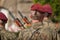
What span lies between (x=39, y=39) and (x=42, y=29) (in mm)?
244

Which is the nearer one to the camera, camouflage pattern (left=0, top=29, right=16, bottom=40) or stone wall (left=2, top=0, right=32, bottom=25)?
camouflage pattern (left=0, top=29, right=16, bottom=40)

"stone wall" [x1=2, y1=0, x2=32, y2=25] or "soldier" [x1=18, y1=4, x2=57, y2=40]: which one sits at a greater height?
"soldier" [x1=18, y1=4, x2=57, y2=40]

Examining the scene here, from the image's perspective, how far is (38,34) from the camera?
10.1 meters

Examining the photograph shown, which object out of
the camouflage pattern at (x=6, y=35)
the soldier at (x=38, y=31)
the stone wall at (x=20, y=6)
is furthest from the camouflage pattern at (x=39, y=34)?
the stone wall at (x=20, y=6)

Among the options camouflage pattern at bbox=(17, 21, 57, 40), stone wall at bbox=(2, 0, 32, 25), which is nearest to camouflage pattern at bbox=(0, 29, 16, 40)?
camouflage pattern at bbox=(17, 21, 57, 40)

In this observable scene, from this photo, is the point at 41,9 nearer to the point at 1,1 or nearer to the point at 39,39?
the point at 39,39

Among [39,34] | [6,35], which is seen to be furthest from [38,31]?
[6,35]

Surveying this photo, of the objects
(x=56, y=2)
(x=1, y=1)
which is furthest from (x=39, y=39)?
(x=1, y=1)

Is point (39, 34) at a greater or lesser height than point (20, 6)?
greater

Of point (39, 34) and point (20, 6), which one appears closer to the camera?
point (39, 34)

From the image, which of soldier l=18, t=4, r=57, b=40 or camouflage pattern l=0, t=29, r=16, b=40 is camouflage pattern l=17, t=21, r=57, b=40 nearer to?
soldier l=18, t=4, r=57, b=40

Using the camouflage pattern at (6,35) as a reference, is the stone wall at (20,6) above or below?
below

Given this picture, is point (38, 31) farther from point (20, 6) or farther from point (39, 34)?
point (20, 6)

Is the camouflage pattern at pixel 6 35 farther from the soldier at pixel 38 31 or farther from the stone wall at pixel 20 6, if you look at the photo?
the stone wall at pixel 20 6
